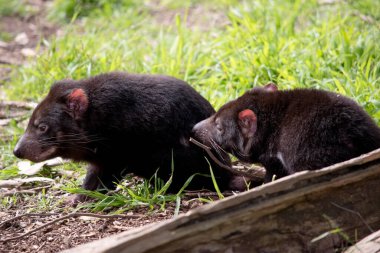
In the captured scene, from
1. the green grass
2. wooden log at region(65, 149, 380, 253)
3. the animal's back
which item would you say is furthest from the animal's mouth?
wooden log at region(65, 149, 380, 253)

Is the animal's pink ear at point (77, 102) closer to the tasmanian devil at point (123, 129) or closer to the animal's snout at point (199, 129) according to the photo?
the tasmanian devil at point (123, 129)

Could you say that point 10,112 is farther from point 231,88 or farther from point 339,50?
point 339,50

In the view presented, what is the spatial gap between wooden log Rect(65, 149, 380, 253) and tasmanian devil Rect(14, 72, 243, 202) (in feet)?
4.59

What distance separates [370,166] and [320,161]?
1.51 feet

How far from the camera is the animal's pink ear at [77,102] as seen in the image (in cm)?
455

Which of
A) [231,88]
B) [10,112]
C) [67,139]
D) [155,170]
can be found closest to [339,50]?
[231,88]

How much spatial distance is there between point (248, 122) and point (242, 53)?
6.54 ft

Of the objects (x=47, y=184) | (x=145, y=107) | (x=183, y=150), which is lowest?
(x=47, y=184)

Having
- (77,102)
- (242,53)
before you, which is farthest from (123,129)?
(242,53)

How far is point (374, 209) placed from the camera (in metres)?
3.32

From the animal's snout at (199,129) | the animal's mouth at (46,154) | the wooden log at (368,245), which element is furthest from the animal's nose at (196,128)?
the wooden log at (368,245)

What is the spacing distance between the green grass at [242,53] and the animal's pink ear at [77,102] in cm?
111

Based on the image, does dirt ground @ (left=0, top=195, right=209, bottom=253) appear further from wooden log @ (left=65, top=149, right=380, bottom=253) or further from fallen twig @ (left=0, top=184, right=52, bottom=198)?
wooden log @ (left=65, top=149, right=380, bottom=253)

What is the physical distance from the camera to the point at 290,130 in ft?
12.8
